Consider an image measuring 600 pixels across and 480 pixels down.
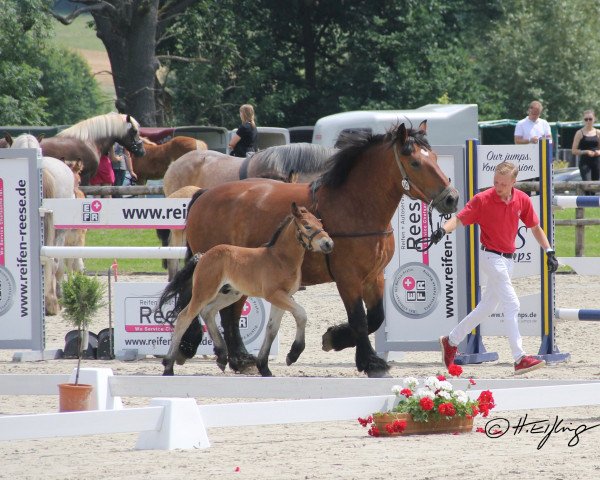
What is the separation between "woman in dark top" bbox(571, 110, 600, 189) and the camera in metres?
22.2

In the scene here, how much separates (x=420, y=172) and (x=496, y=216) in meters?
0.63

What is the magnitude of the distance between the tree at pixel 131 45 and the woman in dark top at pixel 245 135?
14.0 m

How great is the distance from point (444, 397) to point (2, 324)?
520 centimetres

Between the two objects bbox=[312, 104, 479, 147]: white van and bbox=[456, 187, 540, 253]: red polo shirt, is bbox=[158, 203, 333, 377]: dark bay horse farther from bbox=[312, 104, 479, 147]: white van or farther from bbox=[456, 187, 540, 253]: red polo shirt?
bbox=[312, 104, 479, 147]: white van

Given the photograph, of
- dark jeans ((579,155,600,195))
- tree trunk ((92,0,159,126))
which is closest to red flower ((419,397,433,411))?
dark jeans ((579,155,600,195))

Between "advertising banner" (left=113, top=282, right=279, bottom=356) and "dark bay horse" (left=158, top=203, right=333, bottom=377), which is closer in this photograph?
"dark bay horse" (left=158, top=203, right=333, bottom=377)

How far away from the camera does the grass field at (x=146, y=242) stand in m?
19.8

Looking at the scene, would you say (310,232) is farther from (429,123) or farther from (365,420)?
(429,123)

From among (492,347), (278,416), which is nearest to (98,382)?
(278,416)

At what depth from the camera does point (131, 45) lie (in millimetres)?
31375

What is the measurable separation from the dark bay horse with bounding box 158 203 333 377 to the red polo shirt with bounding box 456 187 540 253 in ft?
3.75

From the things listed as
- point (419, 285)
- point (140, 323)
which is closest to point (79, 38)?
point (140, 323)

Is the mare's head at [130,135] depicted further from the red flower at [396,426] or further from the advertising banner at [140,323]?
the red flower at [396,426]

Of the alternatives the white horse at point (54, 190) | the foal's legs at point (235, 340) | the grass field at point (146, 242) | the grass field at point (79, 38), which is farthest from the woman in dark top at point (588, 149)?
the grass field at point (79, 38)
